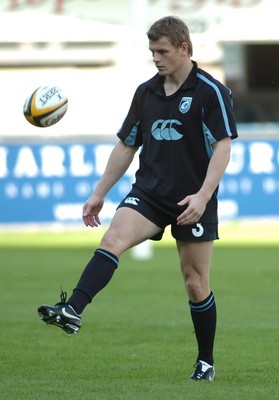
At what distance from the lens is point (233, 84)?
97.1 ft

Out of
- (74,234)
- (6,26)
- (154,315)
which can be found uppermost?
(6,26)

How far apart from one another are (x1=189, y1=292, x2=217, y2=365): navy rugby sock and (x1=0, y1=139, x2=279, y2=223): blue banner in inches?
553

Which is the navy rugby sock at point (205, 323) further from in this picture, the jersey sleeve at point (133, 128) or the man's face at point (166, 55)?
the man's face at point (166, 55)

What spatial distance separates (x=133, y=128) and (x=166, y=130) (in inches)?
12.9

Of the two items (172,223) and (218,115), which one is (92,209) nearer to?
(172,223)

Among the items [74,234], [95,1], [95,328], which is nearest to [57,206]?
[74,234]

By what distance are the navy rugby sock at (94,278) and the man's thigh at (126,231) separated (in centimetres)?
5

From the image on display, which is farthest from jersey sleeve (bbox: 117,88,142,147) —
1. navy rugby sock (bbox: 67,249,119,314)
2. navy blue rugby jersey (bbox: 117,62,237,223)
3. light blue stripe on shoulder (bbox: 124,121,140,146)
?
navy rugby sock (bbox: 67,249,119,314)

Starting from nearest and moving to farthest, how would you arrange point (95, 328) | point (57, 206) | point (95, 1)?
point (95, 328) → point (57, 206) → point (95, 1)

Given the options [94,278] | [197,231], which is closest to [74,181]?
[197,231]

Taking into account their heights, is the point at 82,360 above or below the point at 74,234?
above

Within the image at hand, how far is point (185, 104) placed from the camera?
7613 millimetres

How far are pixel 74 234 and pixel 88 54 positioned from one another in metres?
8.18

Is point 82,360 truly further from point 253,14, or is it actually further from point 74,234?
point 253,14
